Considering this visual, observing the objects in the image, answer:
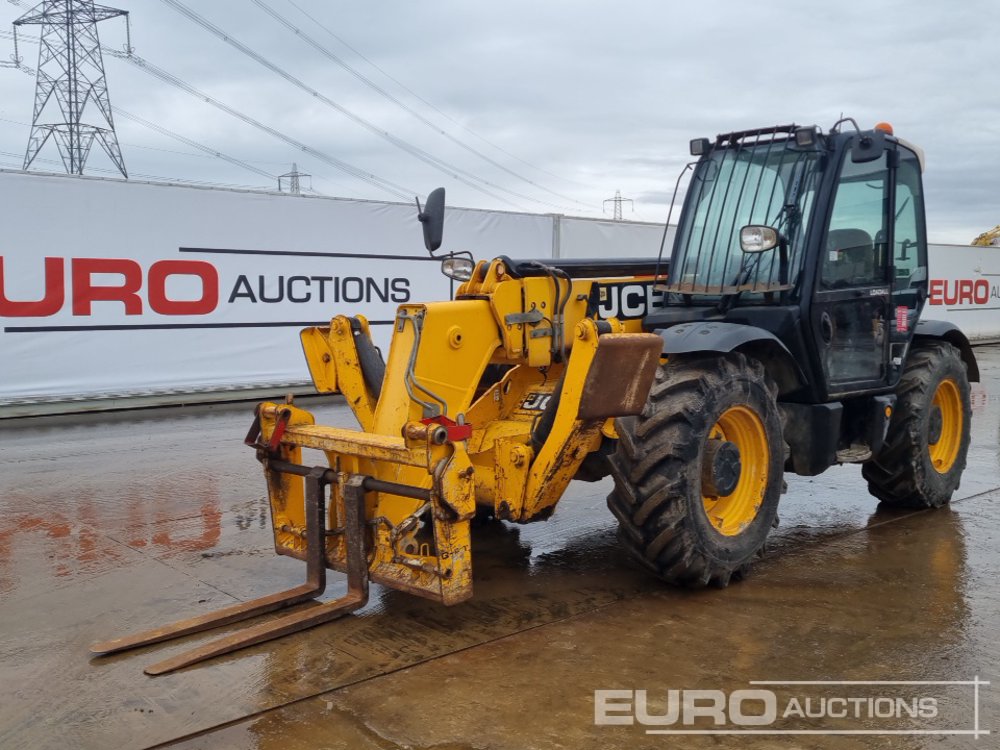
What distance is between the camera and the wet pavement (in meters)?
3.34

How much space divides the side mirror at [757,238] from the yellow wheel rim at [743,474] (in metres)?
0.92

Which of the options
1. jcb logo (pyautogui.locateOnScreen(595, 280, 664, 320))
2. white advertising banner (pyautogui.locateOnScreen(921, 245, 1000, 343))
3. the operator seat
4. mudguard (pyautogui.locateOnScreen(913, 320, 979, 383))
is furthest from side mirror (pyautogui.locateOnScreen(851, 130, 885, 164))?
white advertising banner (pyautogui.locateOnScreen(921, 245, 1000, 343))

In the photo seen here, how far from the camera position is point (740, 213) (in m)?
5.62

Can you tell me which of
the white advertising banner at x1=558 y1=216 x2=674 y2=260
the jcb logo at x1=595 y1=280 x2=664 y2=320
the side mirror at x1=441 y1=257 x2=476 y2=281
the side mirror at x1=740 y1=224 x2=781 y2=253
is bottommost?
the jcb logo at x1=595 y1=280 x2=664 y2=320

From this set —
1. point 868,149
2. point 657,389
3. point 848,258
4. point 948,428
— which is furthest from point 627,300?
point 948,428

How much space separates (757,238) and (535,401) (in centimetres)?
150

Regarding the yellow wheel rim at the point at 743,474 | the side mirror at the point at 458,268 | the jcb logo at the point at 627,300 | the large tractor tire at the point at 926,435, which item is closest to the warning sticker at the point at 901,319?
the large tractor tire at the point at 926,435

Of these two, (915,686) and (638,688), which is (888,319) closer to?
(915,686)

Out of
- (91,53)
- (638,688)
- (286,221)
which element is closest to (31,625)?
(638,688)

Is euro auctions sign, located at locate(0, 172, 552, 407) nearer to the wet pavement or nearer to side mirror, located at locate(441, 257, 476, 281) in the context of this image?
the wet pavement

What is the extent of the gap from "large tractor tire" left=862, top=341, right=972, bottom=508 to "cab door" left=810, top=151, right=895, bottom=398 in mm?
360

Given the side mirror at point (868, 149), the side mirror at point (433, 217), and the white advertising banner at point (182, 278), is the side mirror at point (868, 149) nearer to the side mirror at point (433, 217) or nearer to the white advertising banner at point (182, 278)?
the side mirror at point (433, 217)

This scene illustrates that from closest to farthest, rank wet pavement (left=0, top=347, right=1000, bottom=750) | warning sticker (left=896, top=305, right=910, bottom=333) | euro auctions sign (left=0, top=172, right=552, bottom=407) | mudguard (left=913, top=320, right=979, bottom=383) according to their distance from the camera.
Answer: wet pavement (left=0, top=347, right=1000, bottom=750), warning sticker (left=896, top=305, right=910, bottom=333), mudguard (left=913, top=320, right=979, bottom=383), euro auctions sign (left=0, top=172, right=552, bottom=407)

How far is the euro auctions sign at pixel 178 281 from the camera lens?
→ 10.5 metres
